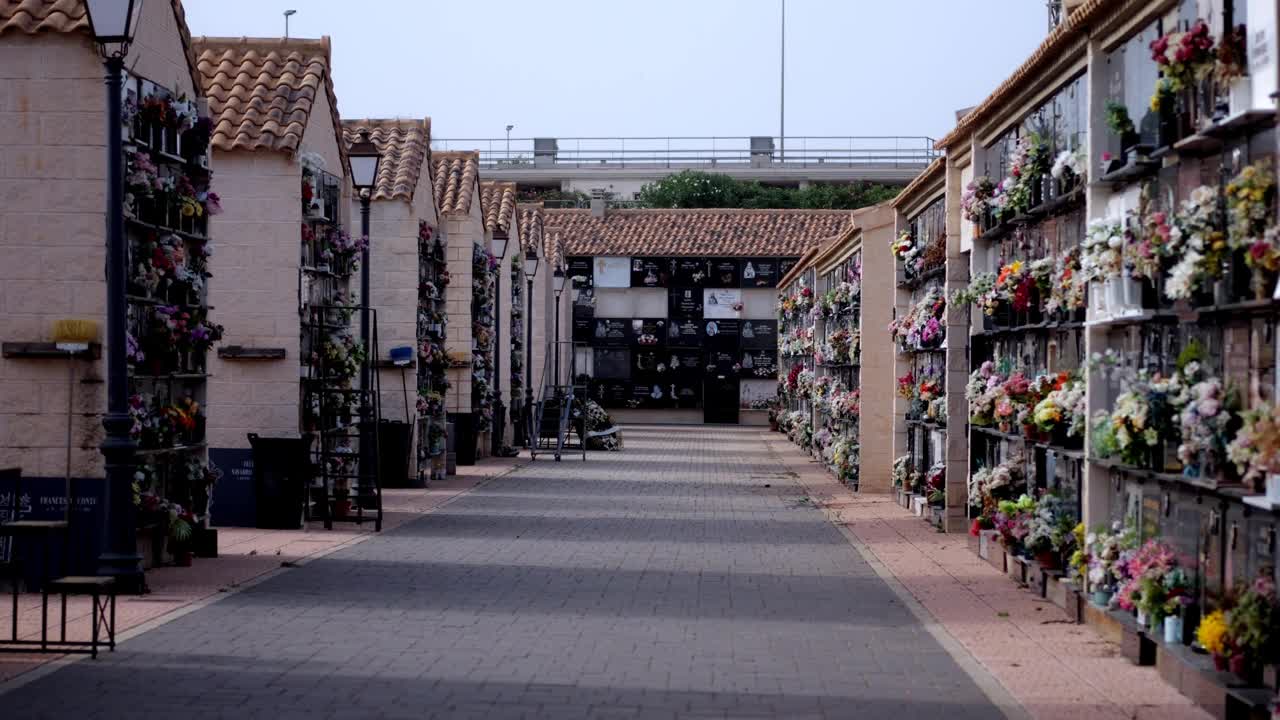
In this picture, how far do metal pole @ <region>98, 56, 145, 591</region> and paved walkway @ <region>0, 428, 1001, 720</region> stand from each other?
940 mm

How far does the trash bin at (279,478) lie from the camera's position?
17375 mm

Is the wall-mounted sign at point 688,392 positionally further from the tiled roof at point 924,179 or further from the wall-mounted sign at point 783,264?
the tiled roof at point 924,179

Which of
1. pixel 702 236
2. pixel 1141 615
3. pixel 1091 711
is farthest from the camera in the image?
pixel 702 236

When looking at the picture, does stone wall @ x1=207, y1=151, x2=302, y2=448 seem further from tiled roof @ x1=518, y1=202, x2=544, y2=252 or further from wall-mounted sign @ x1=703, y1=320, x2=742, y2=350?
wall-mounted sign @ x1=703, y1=320, x2=742, y2=350

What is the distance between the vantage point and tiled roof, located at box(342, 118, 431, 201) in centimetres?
2477

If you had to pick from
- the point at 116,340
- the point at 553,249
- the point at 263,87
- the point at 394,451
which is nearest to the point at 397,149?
the point at 394,451

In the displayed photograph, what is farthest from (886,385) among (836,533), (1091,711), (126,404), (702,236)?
(702,236)

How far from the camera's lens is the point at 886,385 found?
2389cm

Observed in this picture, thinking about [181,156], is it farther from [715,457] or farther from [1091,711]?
[715,457]

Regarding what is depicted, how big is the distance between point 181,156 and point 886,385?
40.1 ft

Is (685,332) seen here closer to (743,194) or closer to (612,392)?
(612,392)

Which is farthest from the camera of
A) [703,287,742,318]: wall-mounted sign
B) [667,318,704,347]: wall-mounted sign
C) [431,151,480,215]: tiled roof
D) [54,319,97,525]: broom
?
[667,318,704,347]: wall-mounted sign

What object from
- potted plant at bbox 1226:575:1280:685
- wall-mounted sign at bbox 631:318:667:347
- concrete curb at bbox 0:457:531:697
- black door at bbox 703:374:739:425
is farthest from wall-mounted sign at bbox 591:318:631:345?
potted plant at bbox 1226:575:1280:685

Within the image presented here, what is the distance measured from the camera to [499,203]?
122 ft
